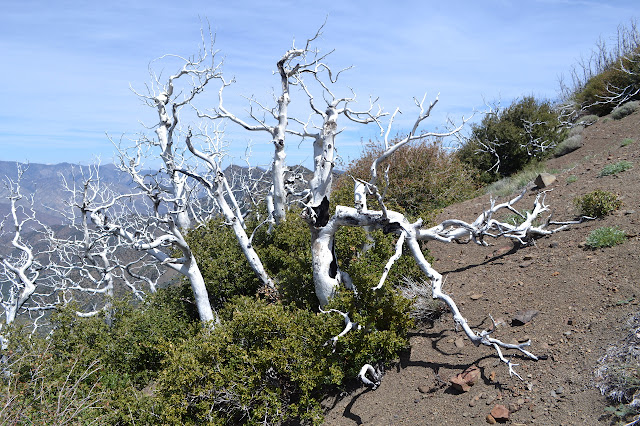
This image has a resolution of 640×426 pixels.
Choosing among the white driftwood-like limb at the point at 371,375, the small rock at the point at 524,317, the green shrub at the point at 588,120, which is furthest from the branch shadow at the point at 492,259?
the green shrub at the point at 588,120

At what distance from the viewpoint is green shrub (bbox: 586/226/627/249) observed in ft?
23.3

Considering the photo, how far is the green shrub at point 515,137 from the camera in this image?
56.9ft

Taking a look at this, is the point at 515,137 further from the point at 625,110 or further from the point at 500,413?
the point at 500,413

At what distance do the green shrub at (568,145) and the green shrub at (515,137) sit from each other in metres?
0.28

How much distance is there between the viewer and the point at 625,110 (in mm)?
17234

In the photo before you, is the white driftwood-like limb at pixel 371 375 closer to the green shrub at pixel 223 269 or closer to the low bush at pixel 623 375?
the low bush at pixel 623 375

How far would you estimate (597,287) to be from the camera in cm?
626

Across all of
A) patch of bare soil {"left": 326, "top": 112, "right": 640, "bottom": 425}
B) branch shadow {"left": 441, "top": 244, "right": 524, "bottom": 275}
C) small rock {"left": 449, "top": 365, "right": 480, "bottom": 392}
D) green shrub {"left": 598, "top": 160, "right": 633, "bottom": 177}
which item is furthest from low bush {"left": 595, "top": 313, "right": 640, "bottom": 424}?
green shrub {"left": 598, "top": 160, "right": 633, "bottom": 177}

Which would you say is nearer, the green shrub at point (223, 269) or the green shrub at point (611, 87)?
the green shrub at point (223, 269)

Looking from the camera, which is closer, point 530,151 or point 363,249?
point 363,249

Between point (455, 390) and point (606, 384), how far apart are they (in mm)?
1697

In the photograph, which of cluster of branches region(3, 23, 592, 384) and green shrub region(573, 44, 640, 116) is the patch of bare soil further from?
green shrub region(573, 44, 640, 116)

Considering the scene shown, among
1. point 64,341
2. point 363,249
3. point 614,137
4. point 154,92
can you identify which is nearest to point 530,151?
point 614,137

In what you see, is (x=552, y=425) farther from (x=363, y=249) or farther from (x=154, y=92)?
(x=154, y=92)
